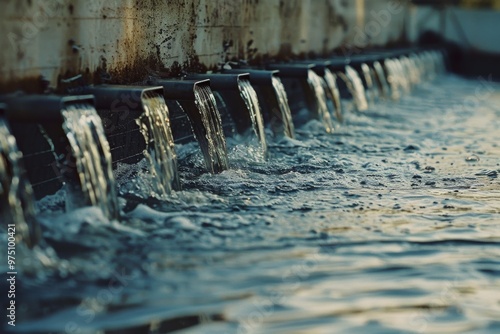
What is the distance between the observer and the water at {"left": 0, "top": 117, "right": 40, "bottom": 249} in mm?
6281

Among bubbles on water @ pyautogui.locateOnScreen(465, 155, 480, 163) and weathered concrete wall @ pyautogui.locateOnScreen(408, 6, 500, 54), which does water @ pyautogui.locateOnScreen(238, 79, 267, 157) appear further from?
weathered concrete wall @ pyautogui.locateOnScreen(408, 6, 500, 54)

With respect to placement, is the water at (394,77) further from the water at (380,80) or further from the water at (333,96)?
the water at (333,96)

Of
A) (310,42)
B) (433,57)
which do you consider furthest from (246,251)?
(433,57)

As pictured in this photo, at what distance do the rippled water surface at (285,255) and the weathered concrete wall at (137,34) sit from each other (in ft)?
3.61

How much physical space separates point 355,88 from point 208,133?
26.8 feet

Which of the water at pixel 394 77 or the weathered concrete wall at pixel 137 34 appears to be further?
the water at pixel 394 77

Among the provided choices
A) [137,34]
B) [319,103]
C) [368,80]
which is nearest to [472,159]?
[319,103]

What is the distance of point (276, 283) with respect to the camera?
18.6 ft

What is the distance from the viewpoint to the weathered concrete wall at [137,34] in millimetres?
7145

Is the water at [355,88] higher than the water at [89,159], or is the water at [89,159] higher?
the water at [89,159]

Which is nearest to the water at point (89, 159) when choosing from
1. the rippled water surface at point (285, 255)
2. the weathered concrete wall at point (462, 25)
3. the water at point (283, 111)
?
the rippled water surface at point (285, 255)

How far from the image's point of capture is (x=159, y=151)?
8469 millimetres

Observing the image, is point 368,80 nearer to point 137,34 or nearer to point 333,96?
point 333,96

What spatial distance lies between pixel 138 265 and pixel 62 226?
1.08 metres
